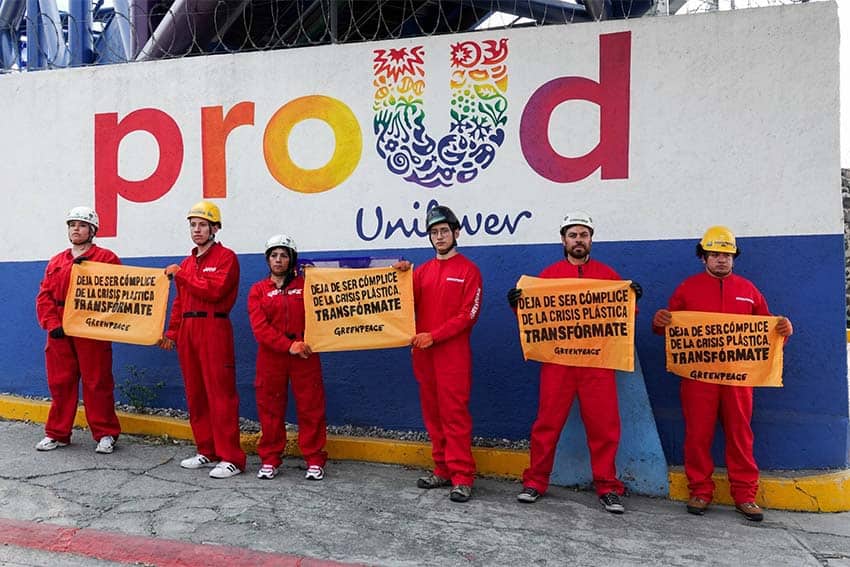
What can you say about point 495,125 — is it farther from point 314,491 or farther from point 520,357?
point 314,491

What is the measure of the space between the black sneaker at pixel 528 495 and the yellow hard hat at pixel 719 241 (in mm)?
2082

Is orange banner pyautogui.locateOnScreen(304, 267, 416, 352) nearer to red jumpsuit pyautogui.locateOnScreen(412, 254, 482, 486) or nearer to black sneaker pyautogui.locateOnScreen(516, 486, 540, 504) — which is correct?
red jumpsuit pyautogui.locateOnScreen(412, 254, 482, 486)

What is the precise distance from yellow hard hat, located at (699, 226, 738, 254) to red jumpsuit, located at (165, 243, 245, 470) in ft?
11.3

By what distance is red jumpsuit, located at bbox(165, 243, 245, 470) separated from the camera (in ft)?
16.1

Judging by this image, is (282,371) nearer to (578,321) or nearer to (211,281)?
(211,281)

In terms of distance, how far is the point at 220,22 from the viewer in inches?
321

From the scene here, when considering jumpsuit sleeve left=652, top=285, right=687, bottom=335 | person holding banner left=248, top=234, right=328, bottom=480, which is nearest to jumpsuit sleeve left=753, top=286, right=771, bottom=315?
jumpsuit sleeve left=652, top=285, right=687, bottom=335

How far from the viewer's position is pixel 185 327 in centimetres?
502

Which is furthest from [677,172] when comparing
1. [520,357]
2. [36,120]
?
[36,120]

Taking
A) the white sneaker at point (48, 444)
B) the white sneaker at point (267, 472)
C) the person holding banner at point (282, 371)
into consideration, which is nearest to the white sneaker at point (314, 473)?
the person holding banner at point (282, 371)

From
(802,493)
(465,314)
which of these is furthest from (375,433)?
A: (802,493)

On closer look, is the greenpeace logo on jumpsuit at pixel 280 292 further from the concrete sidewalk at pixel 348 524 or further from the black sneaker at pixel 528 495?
the black sneaker at pixel 528 495

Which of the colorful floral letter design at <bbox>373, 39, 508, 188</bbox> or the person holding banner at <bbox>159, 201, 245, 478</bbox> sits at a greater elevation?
the colorful floral letter design at <bbox>373, 39, 508, 188</bbox>

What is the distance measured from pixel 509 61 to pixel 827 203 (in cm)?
266
